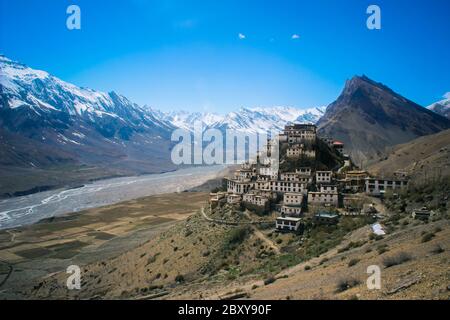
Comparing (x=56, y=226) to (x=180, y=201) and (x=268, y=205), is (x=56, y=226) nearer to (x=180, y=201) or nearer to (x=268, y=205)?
(x=180, y=201)

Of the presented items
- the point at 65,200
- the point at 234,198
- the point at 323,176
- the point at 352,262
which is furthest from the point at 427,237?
the point at 65,200

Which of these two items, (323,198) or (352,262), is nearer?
(352,262)

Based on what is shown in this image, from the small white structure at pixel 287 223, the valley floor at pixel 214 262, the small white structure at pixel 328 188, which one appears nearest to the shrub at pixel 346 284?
the valley floor at pixel 214 262

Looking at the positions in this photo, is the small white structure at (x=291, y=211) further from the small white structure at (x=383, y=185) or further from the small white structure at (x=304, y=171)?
the small white structure at (x=383, y=185)

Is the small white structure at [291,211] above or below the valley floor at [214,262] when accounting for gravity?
above

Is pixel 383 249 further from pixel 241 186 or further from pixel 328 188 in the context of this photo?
pixel 241 186
